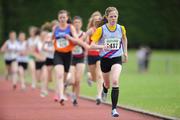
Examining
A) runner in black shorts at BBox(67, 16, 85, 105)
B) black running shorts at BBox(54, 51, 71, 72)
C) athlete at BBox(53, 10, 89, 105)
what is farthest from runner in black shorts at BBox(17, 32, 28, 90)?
athlete at BBox(53, 10, 89, 105)

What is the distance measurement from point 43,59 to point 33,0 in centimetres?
2356

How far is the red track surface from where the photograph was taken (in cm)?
1256

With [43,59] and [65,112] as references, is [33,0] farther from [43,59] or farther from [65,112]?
[65,112]

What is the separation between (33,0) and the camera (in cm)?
4438

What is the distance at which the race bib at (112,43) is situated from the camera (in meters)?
12.5

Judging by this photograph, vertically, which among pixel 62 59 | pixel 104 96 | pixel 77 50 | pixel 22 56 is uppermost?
pixel 22 56

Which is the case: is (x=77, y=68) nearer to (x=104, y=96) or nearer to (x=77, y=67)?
(x=77, y=67)

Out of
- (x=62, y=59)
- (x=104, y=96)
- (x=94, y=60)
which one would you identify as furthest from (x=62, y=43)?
(x=104, y=96)

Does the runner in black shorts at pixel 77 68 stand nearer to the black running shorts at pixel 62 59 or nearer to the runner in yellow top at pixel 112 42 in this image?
the black running shorts at pixel 62 59

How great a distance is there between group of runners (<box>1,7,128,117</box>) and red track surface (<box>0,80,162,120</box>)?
305 millimetres

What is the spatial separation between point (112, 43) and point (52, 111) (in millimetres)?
2543

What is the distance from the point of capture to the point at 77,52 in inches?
638

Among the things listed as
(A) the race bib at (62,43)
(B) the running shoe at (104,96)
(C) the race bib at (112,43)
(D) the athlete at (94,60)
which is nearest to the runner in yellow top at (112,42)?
(C) the race bib at (112,43)

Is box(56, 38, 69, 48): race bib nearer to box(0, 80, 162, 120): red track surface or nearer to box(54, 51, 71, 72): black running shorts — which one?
box(54, 51, 71, 72): black running shorts
